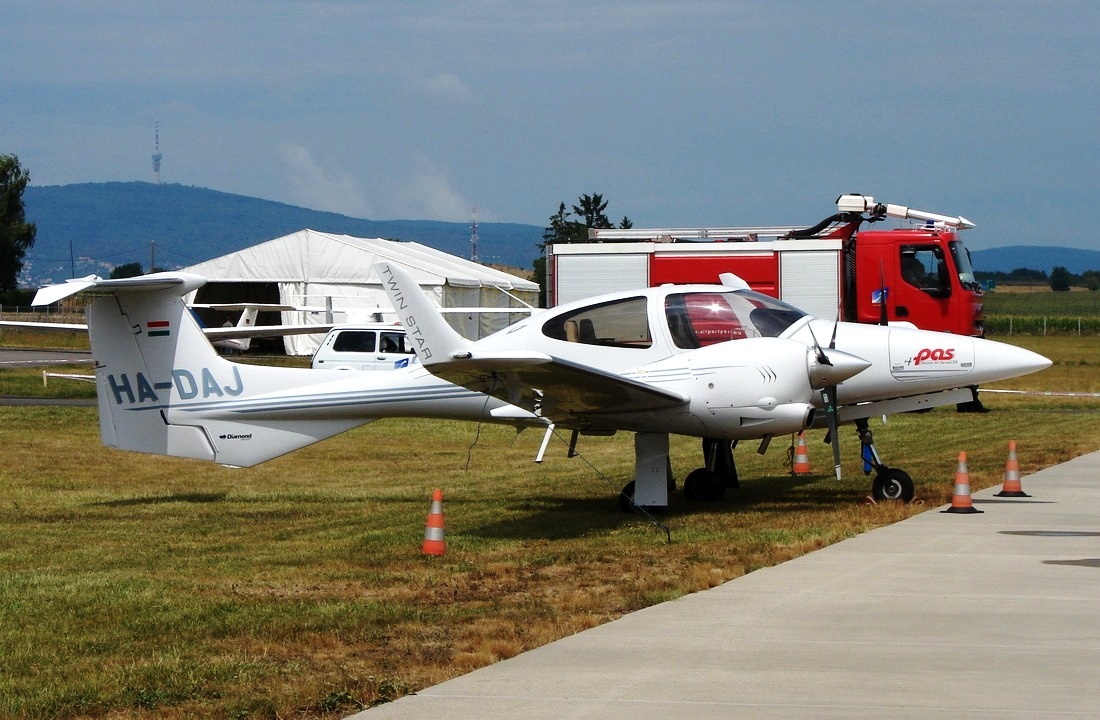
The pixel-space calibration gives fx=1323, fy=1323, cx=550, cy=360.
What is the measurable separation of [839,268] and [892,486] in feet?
29.3

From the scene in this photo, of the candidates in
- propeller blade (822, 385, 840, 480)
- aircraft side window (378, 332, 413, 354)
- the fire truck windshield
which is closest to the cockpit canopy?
propeller blade (822, 385, 840, 480)

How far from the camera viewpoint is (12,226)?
8700cm

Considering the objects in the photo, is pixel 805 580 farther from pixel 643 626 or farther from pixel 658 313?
pixel 658 313

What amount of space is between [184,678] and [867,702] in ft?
10.4

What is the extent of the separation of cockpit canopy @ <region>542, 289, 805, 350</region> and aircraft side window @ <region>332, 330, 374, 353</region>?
615 inches

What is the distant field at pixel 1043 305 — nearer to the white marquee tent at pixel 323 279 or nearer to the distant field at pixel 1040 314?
the distant field at pixel 1040 314

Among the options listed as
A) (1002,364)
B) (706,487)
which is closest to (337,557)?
(706,487)

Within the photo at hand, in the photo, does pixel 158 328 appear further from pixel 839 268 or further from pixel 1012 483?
pixel 839 268

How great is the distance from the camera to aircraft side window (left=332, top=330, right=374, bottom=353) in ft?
92.7

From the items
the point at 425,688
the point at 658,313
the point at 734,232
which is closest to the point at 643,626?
the point at 425,688

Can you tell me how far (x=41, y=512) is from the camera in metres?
13.4

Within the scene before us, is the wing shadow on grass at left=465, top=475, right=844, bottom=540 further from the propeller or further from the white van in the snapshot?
the white van

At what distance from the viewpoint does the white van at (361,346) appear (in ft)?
90.2

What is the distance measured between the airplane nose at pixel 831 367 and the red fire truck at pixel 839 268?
29.3 feet
